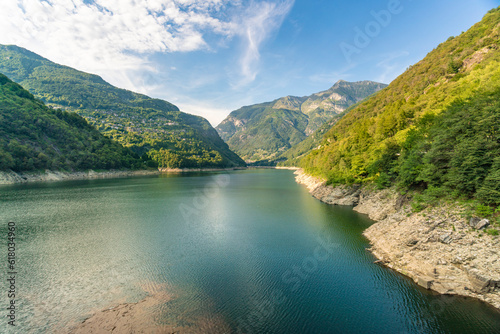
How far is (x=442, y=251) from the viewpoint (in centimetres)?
1414

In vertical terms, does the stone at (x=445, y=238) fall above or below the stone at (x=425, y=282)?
above

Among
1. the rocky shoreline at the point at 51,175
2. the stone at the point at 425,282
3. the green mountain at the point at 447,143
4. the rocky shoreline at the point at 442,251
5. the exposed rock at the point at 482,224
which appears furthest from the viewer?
the rocky shoreline at the point at 51,175

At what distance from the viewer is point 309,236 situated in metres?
23.3

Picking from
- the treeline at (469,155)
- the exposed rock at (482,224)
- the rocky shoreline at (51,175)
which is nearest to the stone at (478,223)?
the exposed rock at (482,224)

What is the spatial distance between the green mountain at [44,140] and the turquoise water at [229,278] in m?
62.1

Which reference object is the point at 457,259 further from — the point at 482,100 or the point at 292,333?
the point at 482,100

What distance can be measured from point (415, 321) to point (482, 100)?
1831 centimetres

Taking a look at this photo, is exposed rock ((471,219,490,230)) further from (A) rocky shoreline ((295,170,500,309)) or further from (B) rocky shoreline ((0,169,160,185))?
(B) rocky shoreline ((0,169,160,185))

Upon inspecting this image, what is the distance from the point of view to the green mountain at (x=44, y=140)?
7056cm

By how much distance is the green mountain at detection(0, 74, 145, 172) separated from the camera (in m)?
70.6

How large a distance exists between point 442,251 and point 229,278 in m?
14.5

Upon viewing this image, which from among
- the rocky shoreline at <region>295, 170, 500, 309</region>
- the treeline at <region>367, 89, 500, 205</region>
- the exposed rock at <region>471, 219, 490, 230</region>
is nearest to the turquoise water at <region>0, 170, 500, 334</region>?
the rocky shoreline at <region>295, 170, 500, 309</region>

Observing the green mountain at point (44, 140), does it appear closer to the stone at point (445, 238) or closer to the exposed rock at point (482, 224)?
the stone at point (445, 238)

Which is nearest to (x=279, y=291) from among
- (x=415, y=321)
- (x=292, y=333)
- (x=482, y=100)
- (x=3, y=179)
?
(x=292, y=333)
